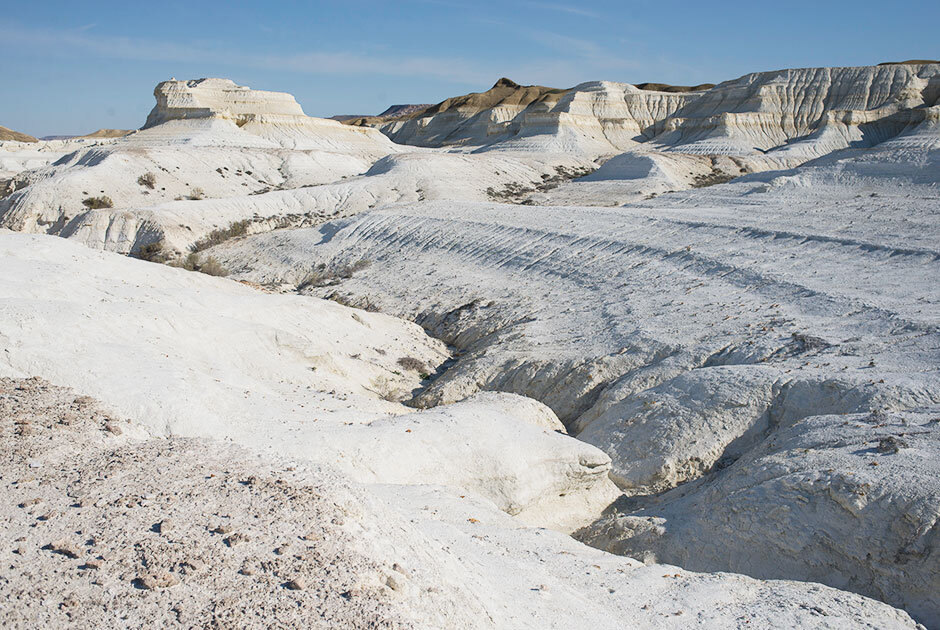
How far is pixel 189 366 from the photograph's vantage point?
9.84 metres

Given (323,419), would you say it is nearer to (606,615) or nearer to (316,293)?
(606,615)

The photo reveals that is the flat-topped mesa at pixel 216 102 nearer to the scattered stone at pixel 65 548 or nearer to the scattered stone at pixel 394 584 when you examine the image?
the scattered stone at pixel 65 548

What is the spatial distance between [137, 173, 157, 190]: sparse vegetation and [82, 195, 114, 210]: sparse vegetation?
10.9 ft

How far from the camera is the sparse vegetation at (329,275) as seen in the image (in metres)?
25.4

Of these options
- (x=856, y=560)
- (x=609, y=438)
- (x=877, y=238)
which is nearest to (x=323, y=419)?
(x=609, y=438)

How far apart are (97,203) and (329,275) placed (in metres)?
14.2

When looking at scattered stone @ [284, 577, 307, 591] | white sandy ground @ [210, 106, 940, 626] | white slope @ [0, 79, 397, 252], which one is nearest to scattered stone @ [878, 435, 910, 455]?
white sandy ground @ [210, 106, 940, 626]

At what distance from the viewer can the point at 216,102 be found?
61.0 metres

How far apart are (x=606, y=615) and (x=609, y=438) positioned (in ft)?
18.8

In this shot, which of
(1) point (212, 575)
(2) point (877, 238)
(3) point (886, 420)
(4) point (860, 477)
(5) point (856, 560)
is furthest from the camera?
(2) point (877, 238)

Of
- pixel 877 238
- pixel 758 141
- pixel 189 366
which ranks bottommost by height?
pixel 189 366

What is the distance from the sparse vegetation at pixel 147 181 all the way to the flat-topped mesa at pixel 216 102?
20200 millimetres

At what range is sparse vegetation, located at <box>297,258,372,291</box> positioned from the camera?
25.4 metres

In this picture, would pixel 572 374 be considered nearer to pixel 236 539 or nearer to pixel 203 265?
pixel 236 539
